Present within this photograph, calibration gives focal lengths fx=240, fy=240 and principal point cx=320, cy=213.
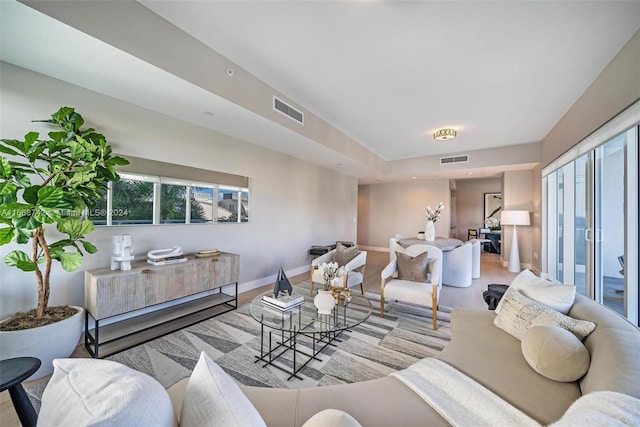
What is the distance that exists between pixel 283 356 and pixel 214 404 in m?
1.70

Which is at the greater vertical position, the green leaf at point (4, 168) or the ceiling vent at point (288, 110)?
the ceiling vent at point (288, 110)

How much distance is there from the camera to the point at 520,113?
12.1ft

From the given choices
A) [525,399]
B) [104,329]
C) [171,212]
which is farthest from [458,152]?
[104,329]

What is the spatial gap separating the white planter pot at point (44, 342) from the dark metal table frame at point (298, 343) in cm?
154

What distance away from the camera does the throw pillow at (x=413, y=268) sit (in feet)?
10.5

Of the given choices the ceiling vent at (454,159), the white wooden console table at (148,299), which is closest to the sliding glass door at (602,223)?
the ceiling vent at (454,159)

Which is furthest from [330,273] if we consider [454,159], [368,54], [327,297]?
[454,159]

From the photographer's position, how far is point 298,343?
2443 mm

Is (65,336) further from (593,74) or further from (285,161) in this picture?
(593,74)

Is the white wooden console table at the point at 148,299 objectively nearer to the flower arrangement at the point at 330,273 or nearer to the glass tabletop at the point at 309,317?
the glass tabletop at the point at 309,317

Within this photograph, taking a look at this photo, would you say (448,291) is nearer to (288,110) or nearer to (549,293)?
(549,293)

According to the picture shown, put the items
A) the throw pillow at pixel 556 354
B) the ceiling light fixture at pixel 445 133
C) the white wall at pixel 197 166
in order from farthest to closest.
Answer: the ceiling light fixture at pixel 445 133, the white wall at pixel 197 166, the throw pillow at pixel 556 354

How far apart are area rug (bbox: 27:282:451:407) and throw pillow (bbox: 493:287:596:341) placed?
2.50 ft

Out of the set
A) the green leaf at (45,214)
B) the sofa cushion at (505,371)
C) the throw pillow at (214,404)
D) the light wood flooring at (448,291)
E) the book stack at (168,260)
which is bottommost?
the light wood flooring at (448,291)
